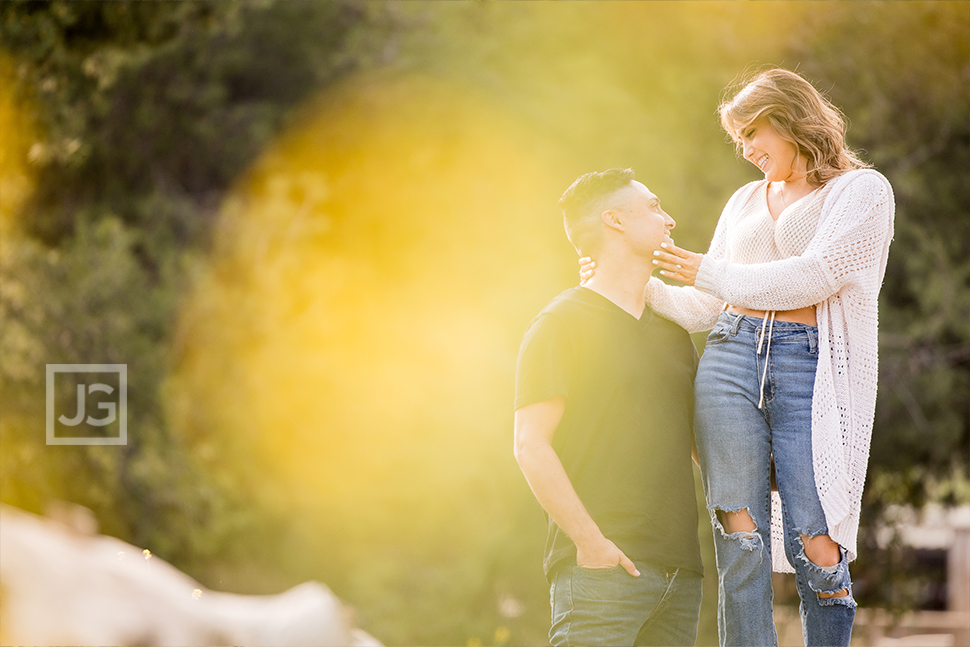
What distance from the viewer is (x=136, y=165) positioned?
8562 millimetres

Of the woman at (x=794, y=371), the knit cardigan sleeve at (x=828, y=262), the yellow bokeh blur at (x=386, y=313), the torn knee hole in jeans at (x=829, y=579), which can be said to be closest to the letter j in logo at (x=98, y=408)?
the yellow bokeh blur at (x=386, y=313)

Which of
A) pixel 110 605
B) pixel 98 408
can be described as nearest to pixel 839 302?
pixel 110 605

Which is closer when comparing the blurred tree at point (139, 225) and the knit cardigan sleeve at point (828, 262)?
the knit cardigan sleeve at point (828, 262)

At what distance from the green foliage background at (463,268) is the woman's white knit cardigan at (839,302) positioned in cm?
516

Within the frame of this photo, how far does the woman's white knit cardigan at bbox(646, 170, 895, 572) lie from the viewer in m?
2.25

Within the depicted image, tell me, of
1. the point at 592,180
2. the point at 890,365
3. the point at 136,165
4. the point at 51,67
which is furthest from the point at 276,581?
the point at 592,180

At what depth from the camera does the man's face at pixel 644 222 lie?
251 cm

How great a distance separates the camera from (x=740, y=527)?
2.29 metres

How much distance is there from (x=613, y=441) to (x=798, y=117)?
101 centimetres

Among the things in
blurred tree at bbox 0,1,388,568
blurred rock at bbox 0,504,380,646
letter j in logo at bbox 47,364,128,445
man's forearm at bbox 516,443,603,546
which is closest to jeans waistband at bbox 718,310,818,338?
man's forearm at bbox 516,443,603,546

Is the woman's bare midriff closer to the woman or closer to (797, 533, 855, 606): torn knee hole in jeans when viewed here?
the woman

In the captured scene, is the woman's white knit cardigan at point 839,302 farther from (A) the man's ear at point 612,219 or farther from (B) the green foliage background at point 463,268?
(B) the green foliage background at point 463,268

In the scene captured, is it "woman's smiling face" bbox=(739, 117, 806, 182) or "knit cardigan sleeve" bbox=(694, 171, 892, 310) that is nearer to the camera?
"knit cardigan sleeve" bbox=(694, 171, 892, 310)

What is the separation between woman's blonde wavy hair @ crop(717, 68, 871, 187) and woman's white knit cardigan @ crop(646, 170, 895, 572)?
83 mm
